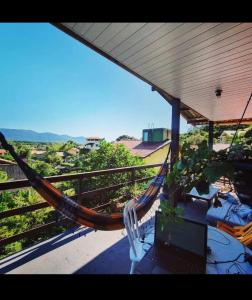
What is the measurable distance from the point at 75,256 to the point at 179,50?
6.75ft

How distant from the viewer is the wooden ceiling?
4.29 feet

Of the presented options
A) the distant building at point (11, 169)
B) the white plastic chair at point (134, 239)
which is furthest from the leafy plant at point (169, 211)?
the distant building at point (11, 169)

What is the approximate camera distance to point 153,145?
14242 millimetres

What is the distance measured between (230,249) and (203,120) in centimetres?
439

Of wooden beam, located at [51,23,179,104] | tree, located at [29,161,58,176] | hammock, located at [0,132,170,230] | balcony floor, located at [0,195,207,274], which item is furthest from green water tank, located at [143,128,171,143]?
hammock, located at [0,132,170,230]

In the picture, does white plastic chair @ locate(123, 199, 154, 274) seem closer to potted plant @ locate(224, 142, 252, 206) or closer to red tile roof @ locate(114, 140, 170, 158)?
potted plant @ locate(224, 142, 252, 206)

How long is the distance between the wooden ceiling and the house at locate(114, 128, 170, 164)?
10.1 metres

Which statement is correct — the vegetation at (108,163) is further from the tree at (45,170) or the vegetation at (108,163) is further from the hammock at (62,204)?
the tree at (45,170)

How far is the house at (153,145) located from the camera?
12.8 metres

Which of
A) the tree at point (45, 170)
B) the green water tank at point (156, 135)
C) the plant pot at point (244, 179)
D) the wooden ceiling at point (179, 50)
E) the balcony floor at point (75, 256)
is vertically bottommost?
the tree at point (45, 170)

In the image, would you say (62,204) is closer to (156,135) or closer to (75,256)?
(75,256)

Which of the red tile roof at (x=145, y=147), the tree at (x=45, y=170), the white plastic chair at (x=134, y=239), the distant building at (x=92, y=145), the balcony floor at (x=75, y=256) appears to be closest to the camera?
the white plastic chair at (x=134, y=239)

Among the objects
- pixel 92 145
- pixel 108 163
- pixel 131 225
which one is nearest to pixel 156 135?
pixel 92 145
